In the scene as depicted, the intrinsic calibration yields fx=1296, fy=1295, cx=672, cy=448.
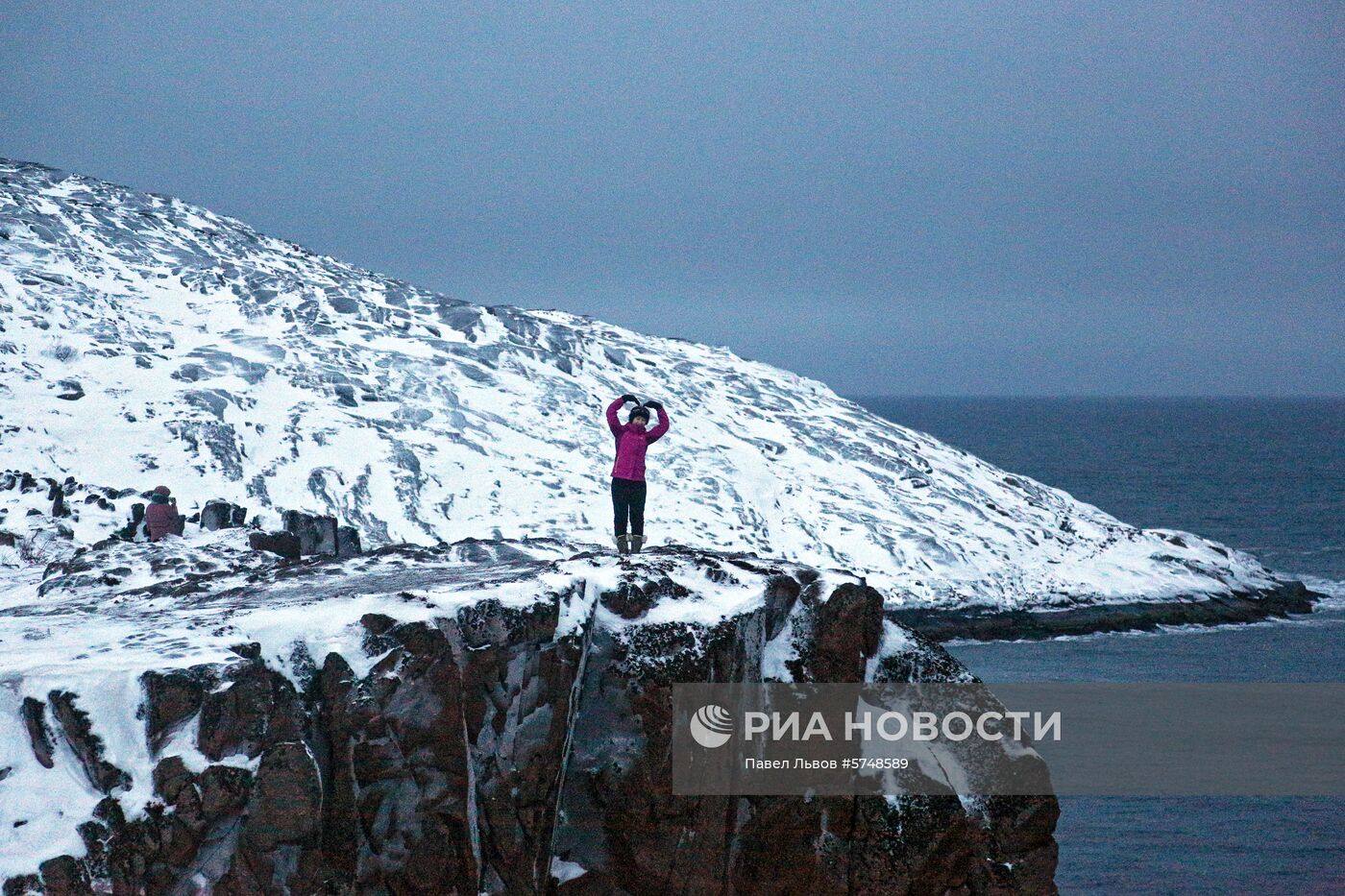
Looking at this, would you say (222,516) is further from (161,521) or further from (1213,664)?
(1213,664)

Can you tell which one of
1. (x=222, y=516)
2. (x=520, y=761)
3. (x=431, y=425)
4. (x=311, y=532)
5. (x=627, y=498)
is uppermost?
(x=431, y=425)

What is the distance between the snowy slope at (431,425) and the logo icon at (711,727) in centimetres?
2346

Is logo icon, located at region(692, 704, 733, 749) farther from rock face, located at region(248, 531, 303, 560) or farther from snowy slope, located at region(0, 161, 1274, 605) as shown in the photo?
snowy slope, located at region(0, 161, 1274, 605)

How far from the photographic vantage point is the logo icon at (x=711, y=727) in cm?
1709

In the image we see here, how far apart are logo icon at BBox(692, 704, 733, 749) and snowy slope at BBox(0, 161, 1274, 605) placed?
2346 cm

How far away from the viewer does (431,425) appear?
171 feet

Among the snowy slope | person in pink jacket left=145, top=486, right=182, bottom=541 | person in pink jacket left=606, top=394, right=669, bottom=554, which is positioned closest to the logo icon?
person in pink jacket left=606, top=394, right=669, bottom=554

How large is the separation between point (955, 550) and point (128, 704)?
45.9 m

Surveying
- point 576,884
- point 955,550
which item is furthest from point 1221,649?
point 576,884

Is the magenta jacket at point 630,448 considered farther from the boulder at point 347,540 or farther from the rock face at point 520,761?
the boulder at point 347,540

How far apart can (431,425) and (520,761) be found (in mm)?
37341

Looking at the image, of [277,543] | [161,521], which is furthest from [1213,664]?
[161,521]

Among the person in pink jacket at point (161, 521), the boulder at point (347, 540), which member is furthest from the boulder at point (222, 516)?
the boulder at point (347, 540)

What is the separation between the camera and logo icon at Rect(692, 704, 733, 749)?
17.1 m
